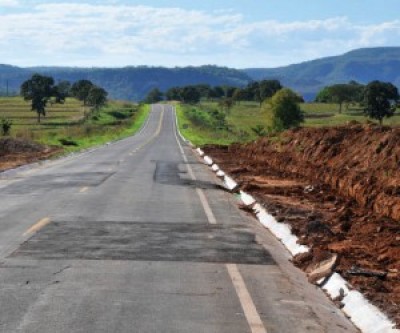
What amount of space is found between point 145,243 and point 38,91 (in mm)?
117930

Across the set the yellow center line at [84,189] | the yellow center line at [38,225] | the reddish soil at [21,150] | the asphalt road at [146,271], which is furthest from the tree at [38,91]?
the yellow center line at [38,225]

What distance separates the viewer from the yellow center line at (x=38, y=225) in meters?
13.0

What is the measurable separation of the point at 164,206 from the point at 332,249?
6252mm

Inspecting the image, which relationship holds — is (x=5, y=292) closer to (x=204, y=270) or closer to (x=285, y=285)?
(x=204, y=270)

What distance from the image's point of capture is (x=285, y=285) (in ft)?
Answer: 30.9

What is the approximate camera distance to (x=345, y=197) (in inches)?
765

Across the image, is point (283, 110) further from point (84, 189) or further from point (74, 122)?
point (84, 189)

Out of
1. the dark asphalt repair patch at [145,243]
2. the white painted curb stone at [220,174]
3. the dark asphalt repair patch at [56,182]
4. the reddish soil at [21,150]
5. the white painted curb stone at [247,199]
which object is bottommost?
the reddish soil at [21,150]

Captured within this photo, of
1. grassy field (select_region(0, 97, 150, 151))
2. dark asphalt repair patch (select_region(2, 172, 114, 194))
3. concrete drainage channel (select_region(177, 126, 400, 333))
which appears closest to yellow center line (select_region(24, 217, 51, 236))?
concrete drainage channel (select_region(177, 126, 400, 333))

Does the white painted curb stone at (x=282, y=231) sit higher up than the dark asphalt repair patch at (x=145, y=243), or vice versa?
the dark asphalt repair patch at (x=145, y=243)

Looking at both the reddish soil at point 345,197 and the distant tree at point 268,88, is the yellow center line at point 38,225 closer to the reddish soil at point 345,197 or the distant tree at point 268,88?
the reddish soil at point 345,197

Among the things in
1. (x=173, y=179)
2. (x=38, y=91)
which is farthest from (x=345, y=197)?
(x=38, y=91)

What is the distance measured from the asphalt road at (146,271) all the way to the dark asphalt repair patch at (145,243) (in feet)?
0.06

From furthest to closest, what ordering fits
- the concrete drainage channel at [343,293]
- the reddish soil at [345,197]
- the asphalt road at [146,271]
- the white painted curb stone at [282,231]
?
the white painted curb stone at [282,231] → the reddish soil at [345,197] → the concrete drainage channel at [343,293] → the asphalt road at [146,271]
